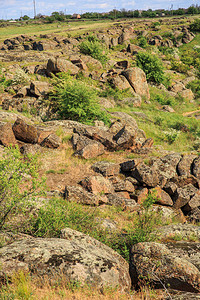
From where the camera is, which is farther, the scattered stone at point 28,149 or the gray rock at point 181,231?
the scattered stone at point 28,149

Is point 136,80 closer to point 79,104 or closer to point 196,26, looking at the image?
point 79,104

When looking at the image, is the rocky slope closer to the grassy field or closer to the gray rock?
the gray rock

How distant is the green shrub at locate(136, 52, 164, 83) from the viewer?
133 feet

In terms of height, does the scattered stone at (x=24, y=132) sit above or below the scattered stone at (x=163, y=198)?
above

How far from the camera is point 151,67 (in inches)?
1610

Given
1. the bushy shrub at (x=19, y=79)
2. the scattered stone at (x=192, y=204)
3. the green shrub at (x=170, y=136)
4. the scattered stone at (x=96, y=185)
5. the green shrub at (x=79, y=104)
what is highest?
the bushy shrub at (x=19, y=79)

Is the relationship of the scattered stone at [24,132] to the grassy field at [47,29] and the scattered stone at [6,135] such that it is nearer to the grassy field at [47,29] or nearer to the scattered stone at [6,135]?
the scattered stone at [6,135]

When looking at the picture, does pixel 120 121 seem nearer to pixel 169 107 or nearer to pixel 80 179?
pixel 80 179

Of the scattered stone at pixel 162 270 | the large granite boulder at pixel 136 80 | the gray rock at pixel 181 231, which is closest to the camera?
the scattered stone at pixel 162 270

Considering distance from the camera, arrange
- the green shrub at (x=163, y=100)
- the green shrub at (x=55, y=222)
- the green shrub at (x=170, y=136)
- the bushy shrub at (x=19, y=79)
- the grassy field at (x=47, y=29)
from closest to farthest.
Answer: the green shrub at (x=55, y=222) < the green shrub at (x=170, y=136) < the bushy shrub at (x=19, y=79) < the green shrub at (x=163, y=100) < the grassy field at (x=47, y=29)

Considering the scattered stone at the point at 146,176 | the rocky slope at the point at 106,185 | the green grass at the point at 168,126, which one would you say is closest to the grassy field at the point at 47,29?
the green grass at the point at 168,126

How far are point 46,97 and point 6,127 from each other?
9.16 metres

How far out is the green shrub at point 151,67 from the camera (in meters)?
40.6

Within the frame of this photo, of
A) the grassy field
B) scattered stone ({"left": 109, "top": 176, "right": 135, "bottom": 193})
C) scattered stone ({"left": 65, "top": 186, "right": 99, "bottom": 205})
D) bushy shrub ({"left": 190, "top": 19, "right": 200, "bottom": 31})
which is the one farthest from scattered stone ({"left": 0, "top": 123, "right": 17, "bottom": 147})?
bushy shrub ({"left": 190, "top": 19, "right": 200, "bottom": 31})
